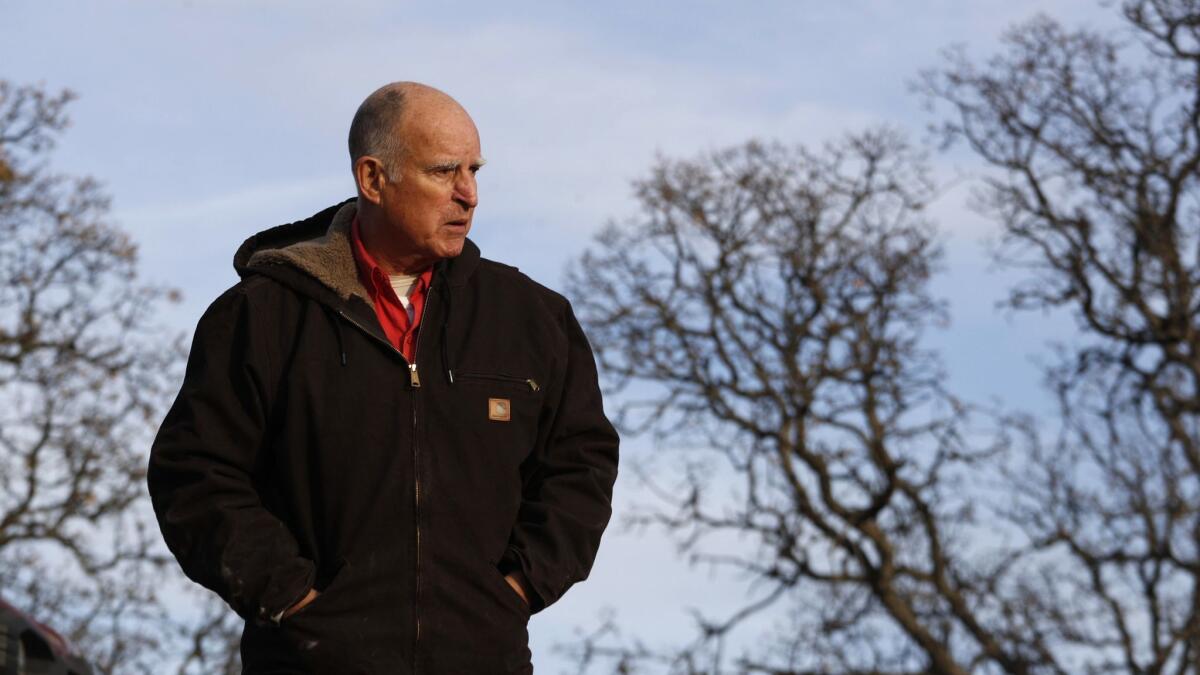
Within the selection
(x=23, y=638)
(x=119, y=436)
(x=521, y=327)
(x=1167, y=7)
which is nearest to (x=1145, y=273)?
(x=1167, y=7)

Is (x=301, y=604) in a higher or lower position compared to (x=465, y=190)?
lower

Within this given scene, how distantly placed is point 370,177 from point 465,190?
189 millimetres

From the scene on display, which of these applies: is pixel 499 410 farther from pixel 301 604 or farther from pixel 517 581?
pixel 301 604

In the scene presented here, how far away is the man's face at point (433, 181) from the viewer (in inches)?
140

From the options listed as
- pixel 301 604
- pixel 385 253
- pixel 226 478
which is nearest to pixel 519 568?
pixel 301 604

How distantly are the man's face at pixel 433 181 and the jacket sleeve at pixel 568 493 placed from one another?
1.16 feet

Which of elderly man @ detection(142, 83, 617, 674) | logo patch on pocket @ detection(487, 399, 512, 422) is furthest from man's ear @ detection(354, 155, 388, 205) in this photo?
logo patch on pocket @ detection(487, 399, 512, 422)

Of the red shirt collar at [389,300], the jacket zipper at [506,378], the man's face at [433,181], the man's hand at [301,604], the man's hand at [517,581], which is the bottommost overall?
the man's hand at [301,604]

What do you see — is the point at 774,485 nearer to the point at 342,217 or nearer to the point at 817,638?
the point at 817,638

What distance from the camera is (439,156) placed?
3551mm

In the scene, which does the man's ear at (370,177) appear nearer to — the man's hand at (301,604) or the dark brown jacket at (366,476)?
the dark brown jacket at (366,476)

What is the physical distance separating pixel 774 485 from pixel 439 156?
1898cm

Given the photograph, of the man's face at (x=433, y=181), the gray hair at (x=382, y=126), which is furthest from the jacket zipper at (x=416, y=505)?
the gray hair at (x=382, y=126)

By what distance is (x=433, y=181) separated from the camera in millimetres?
3564
